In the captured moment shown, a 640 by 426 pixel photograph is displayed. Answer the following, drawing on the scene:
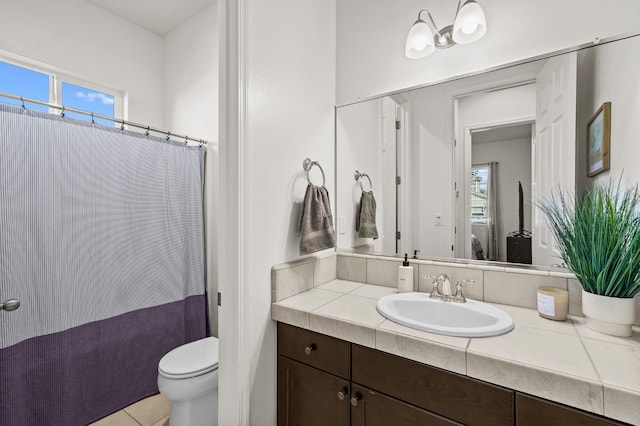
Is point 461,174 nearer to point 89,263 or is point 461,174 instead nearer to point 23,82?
point 89,263

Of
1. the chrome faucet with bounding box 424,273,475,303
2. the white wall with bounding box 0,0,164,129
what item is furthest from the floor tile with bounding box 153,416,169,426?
the white wall with bounding box 0,0,164,129

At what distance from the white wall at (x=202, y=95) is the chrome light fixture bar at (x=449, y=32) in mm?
1499

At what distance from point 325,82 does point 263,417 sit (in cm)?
175

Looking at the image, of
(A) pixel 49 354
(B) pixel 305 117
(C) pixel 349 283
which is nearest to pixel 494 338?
(C) pixel 349 283

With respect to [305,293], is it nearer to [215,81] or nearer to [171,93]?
[215,81]

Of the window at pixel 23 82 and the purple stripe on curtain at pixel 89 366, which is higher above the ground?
the window at pixel 23 82

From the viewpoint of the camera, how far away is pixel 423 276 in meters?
1.42

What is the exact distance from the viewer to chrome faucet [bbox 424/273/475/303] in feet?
4.04

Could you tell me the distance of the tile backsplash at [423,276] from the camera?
45.5 inches

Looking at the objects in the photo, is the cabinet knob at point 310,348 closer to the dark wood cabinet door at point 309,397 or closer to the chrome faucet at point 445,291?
the dark wood cabinet door at point 309,397

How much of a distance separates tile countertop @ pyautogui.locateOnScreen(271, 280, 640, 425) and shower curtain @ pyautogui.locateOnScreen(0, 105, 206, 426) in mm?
1274

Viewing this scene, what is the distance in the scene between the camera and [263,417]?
1.23 meters

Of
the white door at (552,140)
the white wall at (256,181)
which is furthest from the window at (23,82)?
the white door at (552,140)

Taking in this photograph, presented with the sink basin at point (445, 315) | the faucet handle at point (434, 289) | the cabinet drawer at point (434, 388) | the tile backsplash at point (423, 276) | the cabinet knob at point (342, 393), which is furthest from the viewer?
the faucet handle at point (434, 289)
